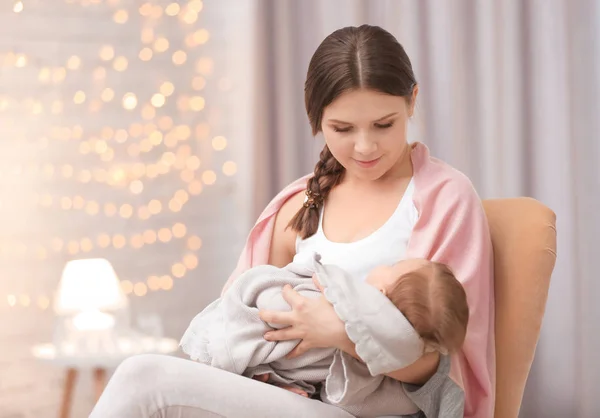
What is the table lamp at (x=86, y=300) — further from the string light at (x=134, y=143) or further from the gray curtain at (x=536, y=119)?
the gray curtain at (x=536, y=119)

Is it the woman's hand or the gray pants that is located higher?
the woman's hand

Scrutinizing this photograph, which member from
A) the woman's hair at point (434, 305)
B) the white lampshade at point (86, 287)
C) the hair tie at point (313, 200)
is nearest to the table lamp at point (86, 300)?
the white lampshade at point (86, 287)

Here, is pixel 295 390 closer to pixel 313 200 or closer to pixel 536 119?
pixel 313 200

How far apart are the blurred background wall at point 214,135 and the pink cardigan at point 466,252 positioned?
98 centimetres

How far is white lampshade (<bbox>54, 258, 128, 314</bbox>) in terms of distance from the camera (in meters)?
2.70

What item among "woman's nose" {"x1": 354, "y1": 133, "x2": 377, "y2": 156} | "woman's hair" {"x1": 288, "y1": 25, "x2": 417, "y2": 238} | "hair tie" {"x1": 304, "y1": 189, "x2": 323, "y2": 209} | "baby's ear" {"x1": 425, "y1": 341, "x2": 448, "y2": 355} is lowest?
"baby's ear" {"x1": 425, "y1": 341, "x2": 448, "y2": 355}

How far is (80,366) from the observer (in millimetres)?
2660

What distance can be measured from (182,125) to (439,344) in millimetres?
1995

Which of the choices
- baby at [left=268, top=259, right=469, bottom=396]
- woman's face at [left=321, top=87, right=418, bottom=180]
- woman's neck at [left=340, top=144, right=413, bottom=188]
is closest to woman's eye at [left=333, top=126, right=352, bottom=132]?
woman's face at [left=321, top=87, right=418, bottom=180]

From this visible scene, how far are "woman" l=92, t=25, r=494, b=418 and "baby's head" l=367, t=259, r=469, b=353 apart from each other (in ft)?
0.29

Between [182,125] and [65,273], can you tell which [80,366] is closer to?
[65,273]

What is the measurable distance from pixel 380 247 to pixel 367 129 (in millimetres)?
228

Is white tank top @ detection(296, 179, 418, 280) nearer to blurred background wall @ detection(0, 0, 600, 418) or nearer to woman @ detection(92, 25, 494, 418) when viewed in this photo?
woman @ detection(92, 25, 494, 418)

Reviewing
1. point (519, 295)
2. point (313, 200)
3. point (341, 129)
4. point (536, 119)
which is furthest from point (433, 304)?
point (536, 119)
